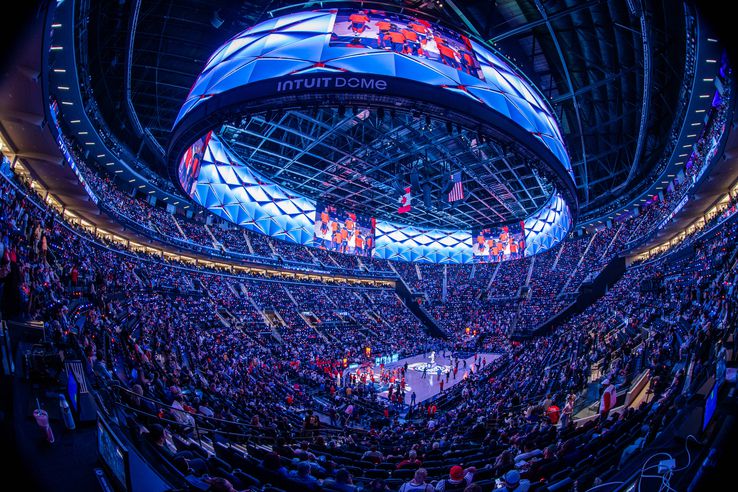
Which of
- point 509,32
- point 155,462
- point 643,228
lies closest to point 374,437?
point 155,462

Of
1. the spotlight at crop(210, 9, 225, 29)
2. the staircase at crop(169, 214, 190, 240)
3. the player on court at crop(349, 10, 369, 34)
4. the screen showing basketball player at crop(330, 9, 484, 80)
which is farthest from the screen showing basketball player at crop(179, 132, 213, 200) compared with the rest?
the player on court at crop(349, 10, 369, 34)

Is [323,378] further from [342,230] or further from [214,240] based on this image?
[342,230]

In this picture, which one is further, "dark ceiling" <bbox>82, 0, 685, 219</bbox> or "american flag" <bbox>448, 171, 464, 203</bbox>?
"american flag" <bbox>448, 171, 464, 203</bbox>

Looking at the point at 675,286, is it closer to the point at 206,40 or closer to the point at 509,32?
the point at 509,32

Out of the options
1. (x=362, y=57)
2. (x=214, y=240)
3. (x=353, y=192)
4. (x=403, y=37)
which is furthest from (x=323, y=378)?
(x=214, y=240)

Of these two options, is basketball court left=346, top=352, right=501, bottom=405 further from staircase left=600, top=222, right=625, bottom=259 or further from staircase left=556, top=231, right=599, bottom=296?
staircase left=600, top=222, right=625, bottom=259

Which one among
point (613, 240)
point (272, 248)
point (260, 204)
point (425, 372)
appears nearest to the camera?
point (425, 372)

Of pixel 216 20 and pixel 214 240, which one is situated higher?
pixel 216 20
